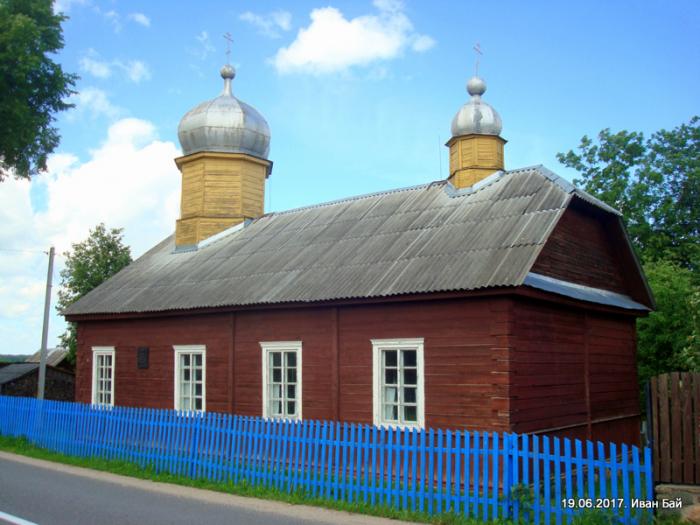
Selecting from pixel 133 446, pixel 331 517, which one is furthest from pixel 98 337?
pixel 331 517

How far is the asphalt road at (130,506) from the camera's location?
25.4ft

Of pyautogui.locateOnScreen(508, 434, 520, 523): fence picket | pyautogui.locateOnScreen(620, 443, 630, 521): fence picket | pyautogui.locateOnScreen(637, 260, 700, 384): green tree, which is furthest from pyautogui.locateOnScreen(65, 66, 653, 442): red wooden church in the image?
pyautogui.locateOnScreen(637, 260, 700, 384): green tree

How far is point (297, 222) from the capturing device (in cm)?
1683

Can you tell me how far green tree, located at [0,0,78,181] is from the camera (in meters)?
15.6

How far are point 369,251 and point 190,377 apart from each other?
499 cm

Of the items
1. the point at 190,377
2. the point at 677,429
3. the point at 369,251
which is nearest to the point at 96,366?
the point at 190,377

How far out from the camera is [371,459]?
9.88m

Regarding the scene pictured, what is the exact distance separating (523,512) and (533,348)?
10.7 feet

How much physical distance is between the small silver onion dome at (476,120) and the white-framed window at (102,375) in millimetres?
9867

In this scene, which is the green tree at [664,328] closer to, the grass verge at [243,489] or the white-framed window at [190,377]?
the grass verge at [243,489]

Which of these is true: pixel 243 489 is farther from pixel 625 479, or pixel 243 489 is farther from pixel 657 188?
pixel 657 188

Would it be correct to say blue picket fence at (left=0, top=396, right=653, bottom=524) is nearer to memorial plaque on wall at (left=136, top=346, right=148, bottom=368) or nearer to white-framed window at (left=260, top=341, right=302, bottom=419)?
white-framed window at (left=260, top=341, right=302, bottom=419)

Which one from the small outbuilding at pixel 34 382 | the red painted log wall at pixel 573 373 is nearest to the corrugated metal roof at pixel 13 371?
the small outbuilding at pixel 34 382

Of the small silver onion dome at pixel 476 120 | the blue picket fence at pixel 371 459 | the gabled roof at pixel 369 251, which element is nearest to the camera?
the blue picket fence at pixel 371 459
